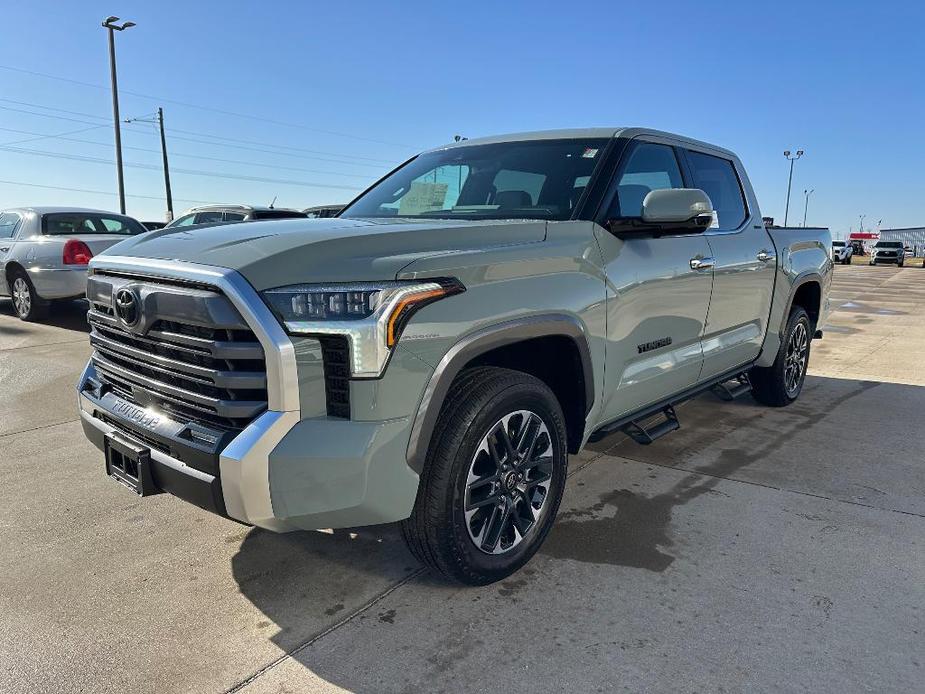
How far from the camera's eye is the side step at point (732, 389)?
16.2ft

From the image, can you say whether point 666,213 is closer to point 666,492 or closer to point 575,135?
point 575,135

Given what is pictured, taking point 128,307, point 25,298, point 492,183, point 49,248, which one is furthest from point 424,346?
Result: point 25,298

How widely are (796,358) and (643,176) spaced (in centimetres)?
284

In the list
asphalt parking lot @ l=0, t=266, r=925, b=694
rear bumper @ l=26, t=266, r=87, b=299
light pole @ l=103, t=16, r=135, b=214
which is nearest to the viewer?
asphalt parking lot @ l=0, t=266, r=925, b=694

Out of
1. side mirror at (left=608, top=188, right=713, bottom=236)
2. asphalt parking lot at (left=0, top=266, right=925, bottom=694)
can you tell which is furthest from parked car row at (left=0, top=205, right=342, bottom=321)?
side mirror at (left=608, top=188, right=713, bottom=236)

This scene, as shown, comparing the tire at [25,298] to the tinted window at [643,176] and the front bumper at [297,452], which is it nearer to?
the front bumper at [297,452]

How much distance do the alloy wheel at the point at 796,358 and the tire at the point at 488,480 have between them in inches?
129

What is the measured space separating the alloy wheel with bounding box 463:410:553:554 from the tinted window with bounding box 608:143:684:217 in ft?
3.82

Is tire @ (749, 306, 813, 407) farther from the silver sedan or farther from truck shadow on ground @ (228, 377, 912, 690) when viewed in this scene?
the silver sedan

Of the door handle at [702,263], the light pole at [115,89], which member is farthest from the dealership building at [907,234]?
the door handle at [702,263]

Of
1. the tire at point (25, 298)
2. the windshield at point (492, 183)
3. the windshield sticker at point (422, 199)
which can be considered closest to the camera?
the windshield at point (492, 183)

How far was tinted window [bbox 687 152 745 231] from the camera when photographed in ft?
14.0

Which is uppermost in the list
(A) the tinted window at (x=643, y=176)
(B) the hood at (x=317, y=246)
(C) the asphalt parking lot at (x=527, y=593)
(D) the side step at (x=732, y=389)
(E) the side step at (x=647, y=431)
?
(A) the tinted window at (x=643, y=176)

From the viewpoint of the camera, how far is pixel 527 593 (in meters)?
2.69
